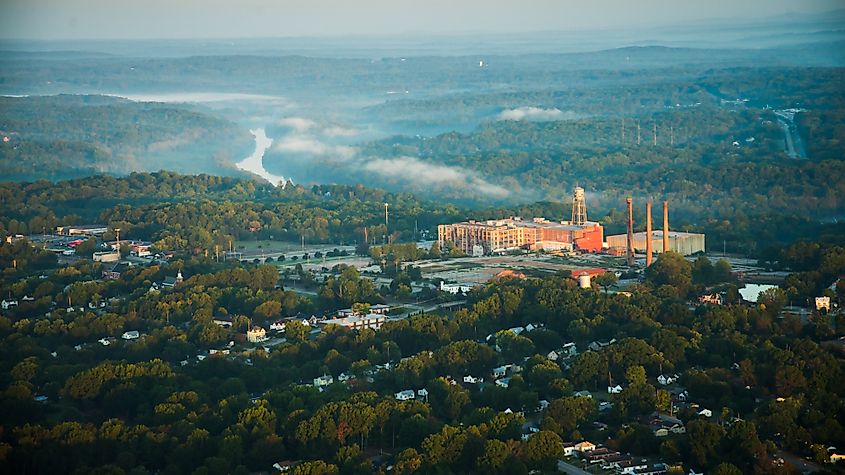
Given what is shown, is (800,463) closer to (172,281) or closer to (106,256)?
(172,281)

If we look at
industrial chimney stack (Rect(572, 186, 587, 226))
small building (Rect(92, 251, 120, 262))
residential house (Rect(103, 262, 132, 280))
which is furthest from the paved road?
small building (Rect(92, 251, 120, 262))

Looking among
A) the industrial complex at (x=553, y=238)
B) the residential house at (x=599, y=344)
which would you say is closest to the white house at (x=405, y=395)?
the residential house at (x=599, y=344)

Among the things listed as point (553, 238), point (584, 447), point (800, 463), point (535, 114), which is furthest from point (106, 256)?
point (535, 114)

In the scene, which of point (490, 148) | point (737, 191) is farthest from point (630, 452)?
point (490, 148)

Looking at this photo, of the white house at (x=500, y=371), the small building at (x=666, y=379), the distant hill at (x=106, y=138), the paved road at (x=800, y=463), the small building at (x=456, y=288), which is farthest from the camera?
the distant hill at (x=106, y=138)

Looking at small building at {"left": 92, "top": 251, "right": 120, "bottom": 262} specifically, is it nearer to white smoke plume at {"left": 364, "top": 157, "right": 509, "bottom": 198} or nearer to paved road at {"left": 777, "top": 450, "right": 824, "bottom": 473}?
white smoke plume at {"left": 364, "top": 157, "right": 509, "bottom": 198}

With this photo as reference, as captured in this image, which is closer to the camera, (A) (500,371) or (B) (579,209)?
(A) (500,371)

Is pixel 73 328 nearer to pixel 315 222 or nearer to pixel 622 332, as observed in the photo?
pixel 622 332

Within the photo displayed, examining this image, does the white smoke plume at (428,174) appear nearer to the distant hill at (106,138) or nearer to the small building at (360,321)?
the distant hill at (106,138)

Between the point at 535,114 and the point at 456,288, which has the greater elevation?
the point at 456,288
